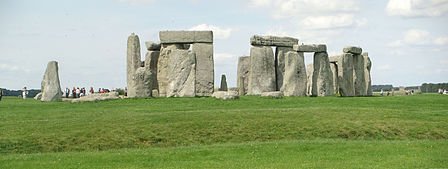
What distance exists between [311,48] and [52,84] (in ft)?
51.4

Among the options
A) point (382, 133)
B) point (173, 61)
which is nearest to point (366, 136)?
point (382, 133)

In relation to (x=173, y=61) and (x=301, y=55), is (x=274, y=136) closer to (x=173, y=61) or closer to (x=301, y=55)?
(x=173, y=61)

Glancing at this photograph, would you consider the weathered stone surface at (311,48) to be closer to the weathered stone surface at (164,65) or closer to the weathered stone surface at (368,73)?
the weathered stone surface at (368,73)

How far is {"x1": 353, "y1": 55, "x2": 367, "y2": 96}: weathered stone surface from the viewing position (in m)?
49.7

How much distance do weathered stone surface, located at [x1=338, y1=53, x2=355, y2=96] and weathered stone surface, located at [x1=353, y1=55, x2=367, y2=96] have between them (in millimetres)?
842

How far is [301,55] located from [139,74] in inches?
393

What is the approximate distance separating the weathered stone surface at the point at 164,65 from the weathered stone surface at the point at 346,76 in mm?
10910

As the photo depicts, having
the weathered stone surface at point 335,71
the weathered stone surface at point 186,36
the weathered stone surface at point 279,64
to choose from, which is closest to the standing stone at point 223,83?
the weathered stone surface at point 279,64

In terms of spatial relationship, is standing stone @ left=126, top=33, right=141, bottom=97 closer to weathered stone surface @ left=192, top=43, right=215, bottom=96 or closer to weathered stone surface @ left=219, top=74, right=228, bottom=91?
weathered stone surface @ left=192, top=43, right=215, bottom=96

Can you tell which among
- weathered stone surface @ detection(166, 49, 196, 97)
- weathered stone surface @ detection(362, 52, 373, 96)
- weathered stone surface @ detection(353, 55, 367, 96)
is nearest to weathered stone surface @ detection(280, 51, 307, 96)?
weathered stone surface @ detection(353, 55, 367, 96)

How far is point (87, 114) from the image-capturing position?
3005 cm

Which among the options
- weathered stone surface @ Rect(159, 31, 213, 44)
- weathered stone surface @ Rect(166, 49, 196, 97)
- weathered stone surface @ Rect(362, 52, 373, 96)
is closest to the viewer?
weathered stone surface @ Rect(166, 49, 196, 97)

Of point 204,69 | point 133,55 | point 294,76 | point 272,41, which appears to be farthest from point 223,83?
point 204,69

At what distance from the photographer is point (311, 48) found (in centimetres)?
4625
